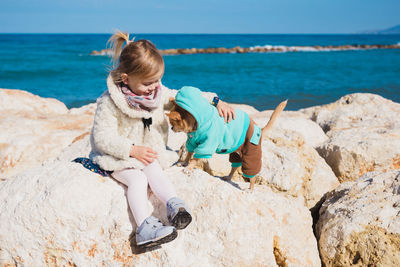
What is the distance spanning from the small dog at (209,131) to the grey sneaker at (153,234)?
790 mm

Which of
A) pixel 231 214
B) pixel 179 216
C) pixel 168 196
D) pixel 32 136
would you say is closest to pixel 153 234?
pixel 179 216

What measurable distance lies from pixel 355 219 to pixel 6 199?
9.14ft

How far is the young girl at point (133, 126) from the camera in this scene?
2492mm

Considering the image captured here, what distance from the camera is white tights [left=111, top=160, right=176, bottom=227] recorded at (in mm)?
2451

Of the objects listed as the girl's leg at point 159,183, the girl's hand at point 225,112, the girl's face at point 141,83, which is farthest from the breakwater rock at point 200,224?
the girl's face at point 141,83

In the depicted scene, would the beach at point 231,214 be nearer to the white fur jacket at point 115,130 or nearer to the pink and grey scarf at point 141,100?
the white fur jacket at point 115,130

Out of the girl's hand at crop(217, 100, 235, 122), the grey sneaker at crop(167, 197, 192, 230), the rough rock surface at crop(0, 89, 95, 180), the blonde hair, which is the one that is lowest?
the rough rock surface at crop(0, 89, 95, 180)

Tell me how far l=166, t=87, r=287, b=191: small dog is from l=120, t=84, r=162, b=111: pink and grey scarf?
0.18m

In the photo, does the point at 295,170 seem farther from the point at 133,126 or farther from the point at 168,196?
the point at 133,126

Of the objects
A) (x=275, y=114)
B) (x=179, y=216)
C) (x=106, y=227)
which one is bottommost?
(x=106, y=227)

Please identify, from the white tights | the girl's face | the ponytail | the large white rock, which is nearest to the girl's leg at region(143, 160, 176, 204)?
the white tights

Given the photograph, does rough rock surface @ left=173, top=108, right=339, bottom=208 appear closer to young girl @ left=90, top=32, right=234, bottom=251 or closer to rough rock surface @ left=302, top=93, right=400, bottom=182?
rough rock surface @ left=302, top=93, right=400, bottom=182

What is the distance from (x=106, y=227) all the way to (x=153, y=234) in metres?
0.42

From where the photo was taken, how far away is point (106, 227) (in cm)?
244
